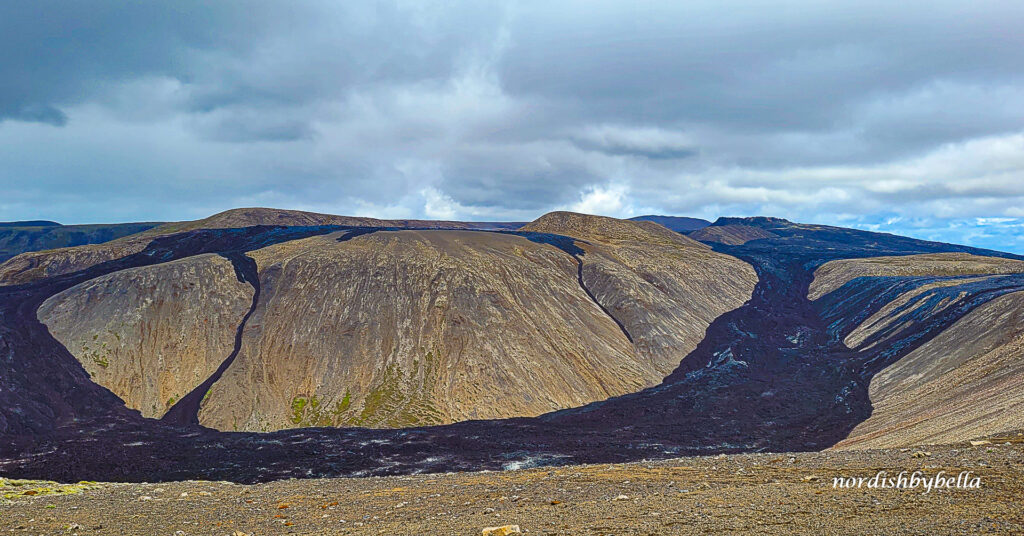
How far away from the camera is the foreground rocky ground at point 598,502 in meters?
17.2

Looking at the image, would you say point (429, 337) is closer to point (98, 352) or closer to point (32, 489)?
point (98, 352)

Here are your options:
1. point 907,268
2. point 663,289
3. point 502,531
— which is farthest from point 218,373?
point 907,268

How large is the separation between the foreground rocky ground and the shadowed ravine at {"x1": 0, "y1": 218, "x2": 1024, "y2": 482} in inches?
687

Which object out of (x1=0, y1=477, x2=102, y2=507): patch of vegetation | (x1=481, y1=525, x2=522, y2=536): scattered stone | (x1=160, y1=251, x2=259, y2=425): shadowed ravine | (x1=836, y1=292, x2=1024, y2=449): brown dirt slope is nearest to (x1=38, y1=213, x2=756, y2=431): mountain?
(x1=160, y1=251, x2=259, y2=425): shadowed ravine

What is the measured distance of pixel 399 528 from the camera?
1989cm

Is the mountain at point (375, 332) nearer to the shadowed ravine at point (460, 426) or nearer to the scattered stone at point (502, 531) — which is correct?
the shadowed ravine at point (460, 426)

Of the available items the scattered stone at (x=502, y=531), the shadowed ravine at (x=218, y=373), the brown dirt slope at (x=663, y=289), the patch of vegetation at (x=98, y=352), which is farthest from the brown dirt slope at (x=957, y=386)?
the patch of vegetation at (x=98, y=352)

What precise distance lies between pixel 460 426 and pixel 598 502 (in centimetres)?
4185

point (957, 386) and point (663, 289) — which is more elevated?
point (663, 289)

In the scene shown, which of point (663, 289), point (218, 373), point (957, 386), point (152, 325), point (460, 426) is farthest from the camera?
point (663, 289)

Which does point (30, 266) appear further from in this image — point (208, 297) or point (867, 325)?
point (867, 325)

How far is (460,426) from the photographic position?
62.3m

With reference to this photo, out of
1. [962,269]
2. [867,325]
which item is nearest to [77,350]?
[867,325]

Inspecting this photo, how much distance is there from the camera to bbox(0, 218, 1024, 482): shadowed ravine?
49.8 m
